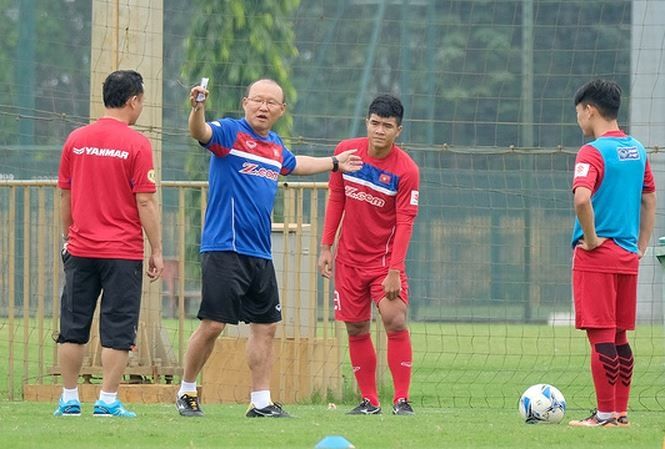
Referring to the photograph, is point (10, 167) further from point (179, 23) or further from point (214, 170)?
point (214, 170)

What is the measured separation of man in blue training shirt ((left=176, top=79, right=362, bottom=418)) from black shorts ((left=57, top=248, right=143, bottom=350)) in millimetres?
391

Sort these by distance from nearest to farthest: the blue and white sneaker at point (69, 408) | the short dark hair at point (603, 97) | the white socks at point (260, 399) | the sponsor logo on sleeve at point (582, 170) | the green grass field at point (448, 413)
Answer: the green grass field at point (448, 413) < the sponsor logo on sleeve at point (582, 170) < the short dark hair at point (603, 97) < the blue and white sneaker at point (69, 408) < the white socks at point (260, 399)

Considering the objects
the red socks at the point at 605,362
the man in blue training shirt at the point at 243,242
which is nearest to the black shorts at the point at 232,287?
the man in blue training shirt at the point at 243,242

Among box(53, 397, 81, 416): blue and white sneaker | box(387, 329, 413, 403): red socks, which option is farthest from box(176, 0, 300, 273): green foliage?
box(53, 397, 81, 416): blue and white sneaker

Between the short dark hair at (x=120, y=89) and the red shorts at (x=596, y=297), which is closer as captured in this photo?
the red shorts at (x=596, y=297)

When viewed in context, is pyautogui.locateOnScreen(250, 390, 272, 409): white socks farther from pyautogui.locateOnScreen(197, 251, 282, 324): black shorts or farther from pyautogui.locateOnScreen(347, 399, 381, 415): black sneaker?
pyautogui.locateOnScreen(347, 399, 381, 415): black sneaker

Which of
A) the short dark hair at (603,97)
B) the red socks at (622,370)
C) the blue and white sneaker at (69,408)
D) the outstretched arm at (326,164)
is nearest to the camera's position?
the short dark hair at (603,97)

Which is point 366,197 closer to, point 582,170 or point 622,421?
point 582,170

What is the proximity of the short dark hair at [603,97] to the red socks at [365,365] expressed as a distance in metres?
2.31

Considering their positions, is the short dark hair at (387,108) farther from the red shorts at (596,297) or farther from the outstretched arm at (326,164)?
the red shorts at (596,297)

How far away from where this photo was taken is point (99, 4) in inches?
487

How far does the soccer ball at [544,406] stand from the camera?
9102 mm

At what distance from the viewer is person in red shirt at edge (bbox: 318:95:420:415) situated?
33.0ft

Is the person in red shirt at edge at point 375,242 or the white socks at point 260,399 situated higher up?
the person in red shirt at edge at point 375,242
